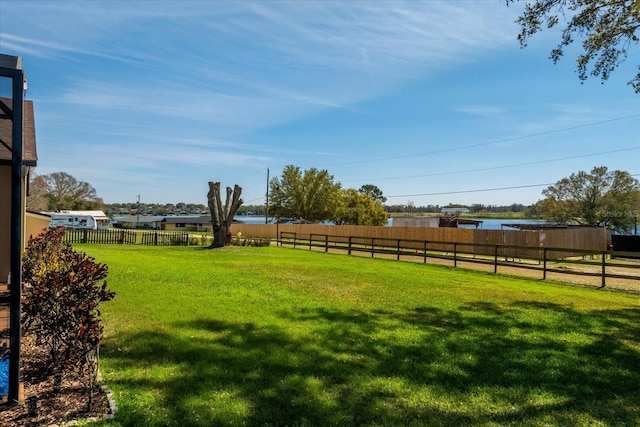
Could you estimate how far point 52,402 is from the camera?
351 cm

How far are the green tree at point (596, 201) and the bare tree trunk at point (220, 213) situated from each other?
49.1 meters

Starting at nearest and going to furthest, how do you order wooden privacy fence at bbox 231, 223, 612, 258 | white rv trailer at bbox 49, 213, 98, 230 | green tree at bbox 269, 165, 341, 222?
wooden privacy fence at bbox 231, 223, 612, 258
white rv trailer at bbox 49, 213, 98, 230
green tree at bbox 269, 165, 341, 222

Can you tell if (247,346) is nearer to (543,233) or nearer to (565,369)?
(565,369)

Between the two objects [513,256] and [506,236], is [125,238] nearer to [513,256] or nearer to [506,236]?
[513,256]

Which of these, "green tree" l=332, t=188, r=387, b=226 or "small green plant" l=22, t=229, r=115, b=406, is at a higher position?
"green tree" l=332, t=188, r=387, b=226

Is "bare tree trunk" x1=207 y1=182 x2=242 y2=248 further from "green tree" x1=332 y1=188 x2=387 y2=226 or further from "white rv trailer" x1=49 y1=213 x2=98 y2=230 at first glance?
"green tree" x1=332 y1=188 x2=387 y2=226

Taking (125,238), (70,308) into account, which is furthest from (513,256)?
(125,238)

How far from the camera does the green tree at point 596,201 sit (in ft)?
168

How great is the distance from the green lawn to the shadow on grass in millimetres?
18

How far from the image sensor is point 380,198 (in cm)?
10156

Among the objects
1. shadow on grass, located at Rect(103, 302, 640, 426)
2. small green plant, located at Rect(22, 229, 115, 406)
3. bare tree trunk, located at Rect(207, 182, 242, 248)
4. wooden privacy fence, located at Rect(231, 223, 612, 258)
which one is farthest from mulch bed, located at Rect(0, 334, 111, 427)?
wooden privacy fence, located at Rect(231, 223, 612, 258)

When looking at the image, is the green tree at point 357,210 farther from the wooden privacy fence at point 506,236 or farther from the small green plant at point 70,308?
the small green plant at point 70,308

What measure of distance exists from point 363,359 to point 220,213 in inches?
782

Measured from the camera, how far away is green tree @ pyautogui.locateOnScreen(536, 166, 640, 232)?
51.2 meters
